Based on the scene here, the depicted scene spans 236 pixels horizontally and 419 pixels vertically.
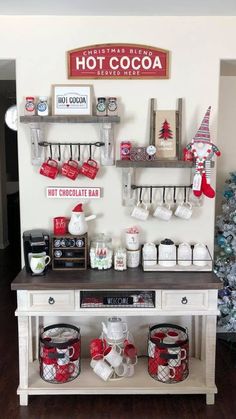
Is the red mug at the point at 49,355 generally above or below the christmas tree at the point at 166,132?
below

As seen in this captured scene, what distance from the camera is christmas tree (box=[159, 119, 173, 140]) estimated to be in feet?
8.46

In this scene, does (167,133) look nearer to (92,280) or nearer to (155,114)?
(155,114)

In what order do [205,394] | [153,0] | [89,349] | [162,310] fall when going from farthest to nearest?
1. [89,349]
2. [205,394]
3. [162,310]
4. [153,0]

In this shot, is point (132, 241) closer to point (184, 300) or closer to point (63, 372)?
point (184, 300)

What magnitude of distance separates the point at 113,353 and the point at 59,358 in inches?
12.4

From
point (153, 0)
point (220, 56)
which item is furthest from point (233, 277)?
point (153, 0)

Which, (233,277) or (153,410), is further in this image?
(233,277)

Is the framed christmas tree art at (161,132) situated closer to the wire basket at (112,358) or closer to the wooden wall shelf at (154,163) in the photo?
the wooden wall shelf at (154,163)

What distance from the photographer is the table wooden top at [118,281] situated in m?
2.32

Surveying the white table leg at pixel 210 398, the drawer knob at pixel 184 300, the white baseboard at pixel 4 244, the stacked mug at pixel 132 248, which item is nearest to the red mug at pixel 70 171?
the stacked mug at pixel 132 248

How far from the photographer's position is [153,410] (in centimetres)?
245

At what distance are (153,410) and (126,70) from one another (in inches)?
78.2

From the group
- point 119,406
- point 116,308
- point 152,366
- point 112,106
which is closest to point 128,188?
point 112,106

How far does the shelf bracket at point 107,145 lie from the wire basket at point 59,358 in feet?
3.54
